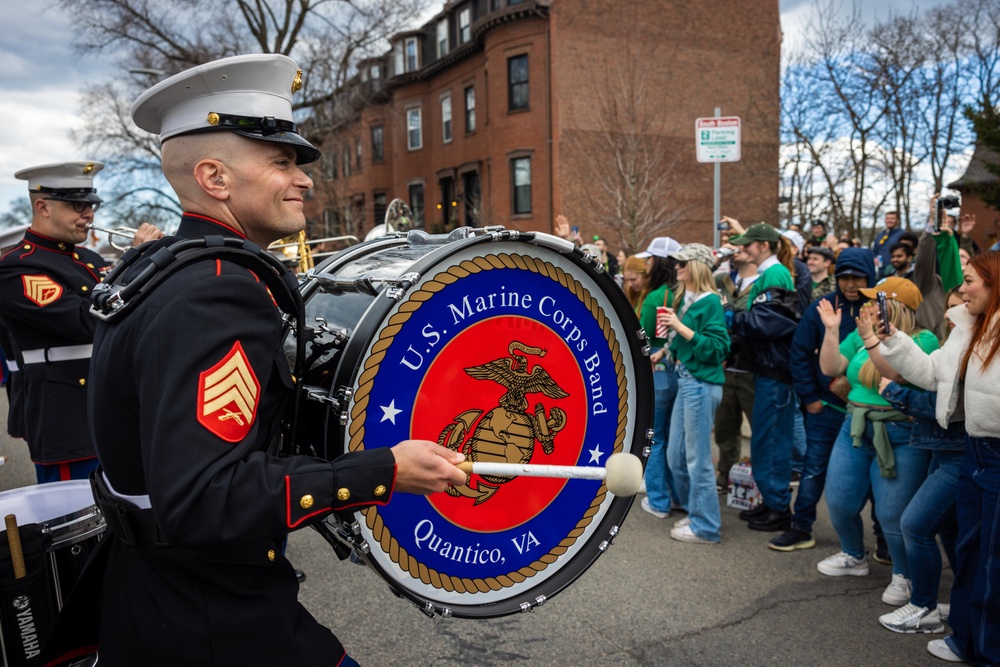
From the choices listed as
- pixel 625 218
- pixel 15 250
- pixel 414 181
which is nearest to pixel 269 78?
pixel 15 250

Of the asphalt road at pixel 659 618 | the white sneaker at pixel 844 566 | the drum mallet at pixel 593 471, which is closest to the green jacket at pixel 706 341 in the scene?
the asphalt road at pixel 659 618

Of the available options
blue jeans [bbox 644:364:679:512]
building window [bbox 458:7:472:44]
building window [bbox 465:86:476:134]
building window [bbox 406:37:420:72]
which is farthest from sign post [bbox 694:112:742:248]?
building window [bbox 406:37:420:72]

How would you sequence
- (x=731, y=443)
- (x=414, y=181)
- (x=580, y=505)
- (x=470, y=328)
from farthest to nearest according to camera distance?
(x=414, y=181), (x=731, y=443), (x=580, y=505), (x=470, y=328)

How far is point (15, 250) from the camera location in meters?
4.12

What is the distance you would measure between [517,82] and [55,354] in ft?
71.4

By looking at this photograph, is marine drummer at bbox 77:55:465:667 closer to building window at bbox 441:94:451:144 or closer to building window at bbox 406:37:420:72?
building window at bbox 441:94:451:144

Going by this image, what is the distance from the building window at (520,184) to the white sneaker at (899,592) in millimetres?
20669

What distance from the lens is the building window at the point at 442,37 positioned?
29.4 m

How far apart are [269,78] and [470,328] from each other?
76 centimetres

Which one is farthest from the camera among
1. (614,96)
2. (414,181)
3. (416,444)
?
(414,181)

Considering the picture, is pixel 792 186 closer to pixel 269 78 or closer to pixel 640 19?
pixel 640 19

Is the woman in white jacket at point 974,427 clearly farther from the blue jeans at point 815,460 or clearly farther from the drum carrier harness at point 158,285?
the drum carrier harness at point 158,285

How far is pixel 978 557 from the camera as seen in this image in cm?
343

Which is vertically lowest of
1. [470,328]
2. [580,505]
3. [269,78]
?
[580,505]
